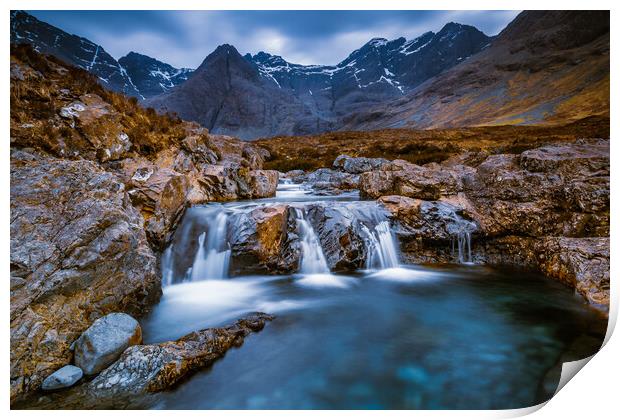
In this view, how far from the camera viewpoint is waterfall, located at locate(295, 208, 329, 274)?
5.48 meters

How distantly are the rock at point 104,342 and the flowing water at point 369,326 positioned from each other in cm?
49

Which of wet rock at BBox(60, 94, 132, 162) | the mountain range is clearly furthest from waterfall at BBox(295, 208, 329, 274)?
the mountain range

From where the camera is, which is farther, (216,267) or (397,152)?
(397,152)

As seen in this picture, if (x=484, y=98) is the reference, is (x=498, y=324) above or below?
below

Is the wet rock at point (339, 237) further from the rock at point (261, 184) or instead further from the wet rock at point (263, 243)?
the rock at point (261, 184)

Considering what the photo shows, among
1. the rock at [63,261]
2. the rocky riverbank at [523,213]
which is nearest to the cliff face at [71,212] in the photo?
the rock at [63,261]

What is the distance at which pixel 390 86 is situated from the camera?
126m

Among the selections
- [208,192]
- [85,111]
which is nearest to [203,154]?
[208,192]

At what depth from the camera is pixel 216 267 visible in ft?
17.0

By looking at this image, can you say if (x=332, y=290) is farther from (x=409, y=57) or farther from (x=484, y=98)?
(x=409, y=57)

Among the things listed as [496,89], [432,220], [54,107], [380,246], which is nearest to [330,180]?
[432,220]

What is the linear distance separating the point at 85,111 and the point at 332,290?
17.1 feet

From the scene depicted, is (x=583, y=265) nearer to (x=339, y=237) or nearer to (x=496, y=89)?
(x=339, y=237)

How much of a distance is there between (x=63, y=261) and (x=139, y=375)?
126 cm
